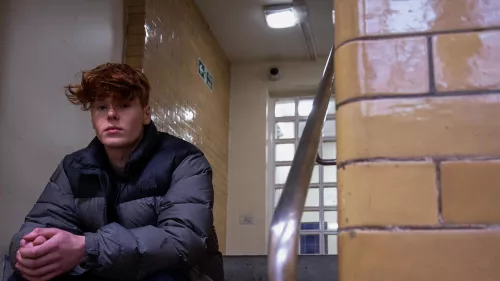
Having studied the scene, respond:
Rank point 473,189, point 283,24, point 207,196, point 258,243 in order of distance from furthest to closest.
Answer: point 258,243 < point 283,24 < point 207,196 < point 473,189

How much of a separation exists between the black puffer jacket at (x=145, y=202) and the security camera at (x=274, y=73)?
12.4 ft

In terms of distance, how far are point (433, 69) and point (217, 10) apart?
3.94 metres

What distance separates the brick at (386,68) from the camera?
68 cm

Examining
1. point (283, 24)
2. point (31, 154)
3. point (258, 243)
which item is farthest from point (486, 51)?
point (258, 243)

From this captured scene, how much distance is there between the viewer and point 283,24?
4.44m

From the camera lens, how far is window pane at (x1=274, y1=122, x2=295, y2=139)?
5.33 meters

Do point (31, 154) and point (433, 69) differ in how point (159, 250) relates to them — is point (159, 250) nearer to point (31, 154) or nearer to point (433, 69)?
point (433, 69)

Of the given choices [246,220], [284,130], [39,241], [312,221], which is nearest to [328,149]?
[284,130]

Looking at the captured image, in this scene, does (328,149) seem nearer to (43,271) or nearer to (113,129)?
(113,129)

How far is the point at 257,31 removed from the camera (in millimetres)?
4781

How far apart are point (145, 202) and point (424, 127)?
0.94 meters

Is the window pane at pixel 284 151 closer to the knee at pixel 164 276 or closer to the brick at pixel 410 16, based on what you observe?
the knee at pixel 164 276

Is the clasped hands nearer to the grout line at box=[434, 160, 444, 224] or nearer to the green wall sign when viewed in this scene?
the grout line at box=[434, 160, 444, 224]

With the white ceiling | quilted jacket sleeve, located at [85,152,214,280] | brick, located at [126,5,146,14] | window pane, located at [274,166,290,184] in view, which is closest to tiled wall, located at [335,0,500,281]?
quilted jacket sleeve, located at [85,152,214,280]
